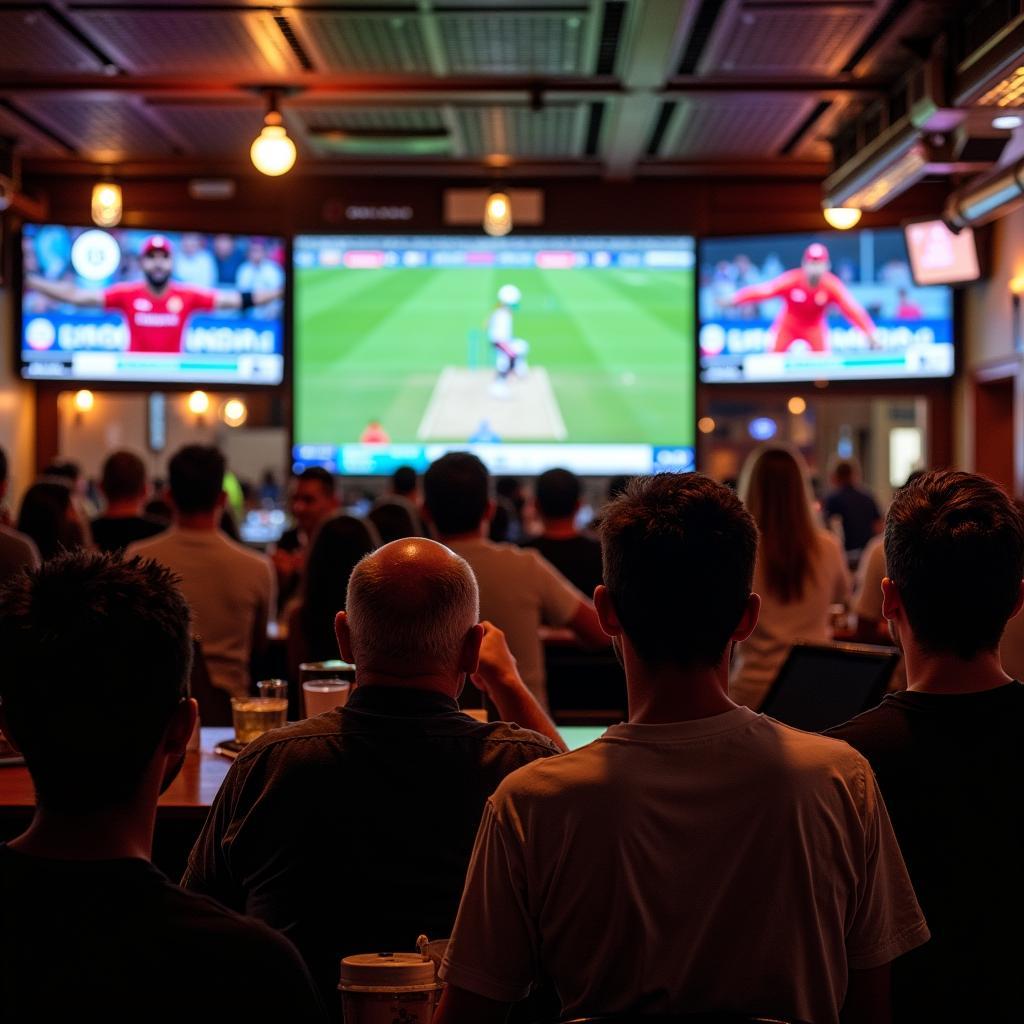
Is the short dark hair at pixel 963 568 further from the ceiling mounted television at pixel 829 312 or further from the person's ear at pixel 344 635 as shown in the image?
the ceiling mounted television at pixel 829 312

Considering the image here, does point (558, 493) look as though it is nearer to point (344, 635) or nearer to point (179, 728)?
point (344, 635)

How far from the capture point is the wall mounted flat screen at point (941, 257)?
8164mm

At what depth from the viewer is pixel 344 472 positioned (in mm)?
8531

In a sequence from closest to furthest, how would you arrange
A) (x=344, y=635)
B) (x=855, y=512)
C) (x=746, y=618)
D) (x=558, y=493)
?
(x=746, y=618), (x=344, y=635), (x=558, y=493), (x=855, y=512)

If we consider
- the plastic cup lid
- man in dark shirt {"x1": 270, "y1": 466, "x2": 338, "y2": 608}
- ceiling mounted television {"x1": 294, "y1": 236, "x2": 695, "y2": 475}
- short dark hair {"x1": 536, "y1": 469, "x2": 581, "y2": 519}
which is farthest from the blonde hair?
ceiling mounted television {"x1": 294, "y1": 236, "x2": 695, "y2": 475}

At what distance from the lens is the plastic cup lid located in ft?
4.53

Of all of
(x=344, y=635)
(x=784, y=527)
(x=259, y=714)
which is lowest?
(x=259, y=714)

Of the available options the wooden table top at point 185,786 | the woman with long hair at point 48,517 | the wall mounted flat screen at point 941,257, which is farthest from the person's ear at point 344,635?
the wall mounted flat screen at point 941,257

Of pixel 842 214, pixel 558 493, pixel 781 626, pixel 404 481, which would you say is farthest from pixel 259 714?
pixel 842 214

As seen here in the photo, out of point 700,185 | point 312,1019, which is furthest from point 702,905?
point 700,185

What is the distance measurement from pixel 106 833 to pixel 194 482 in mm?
3148

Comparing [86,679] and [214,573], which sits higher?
[86,679]

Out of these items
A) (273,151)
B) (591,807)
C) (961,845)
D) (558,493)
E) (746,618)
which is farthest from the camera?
(273,151)

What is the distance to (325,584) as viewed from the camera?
3605 millimetres
